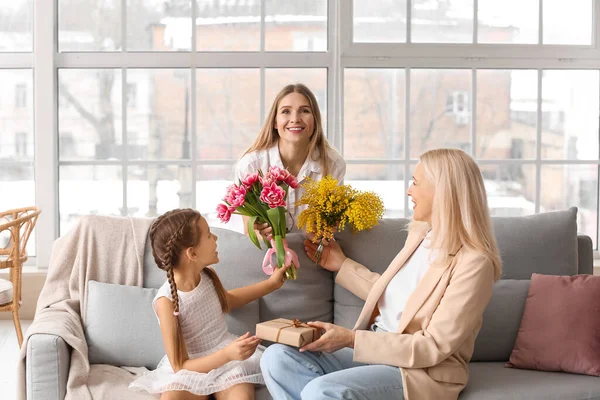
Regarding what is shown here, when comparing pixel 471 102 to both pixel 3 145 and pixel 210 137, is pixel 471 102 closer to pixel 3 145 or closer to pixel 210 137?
pixel 210 137

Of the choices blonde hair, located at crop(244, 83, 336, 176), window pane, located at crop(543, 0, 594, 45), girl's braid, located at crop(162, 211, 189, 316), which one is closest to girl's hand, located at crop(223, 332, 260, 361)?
girl's braid, located at crop(162, 211, 189, 316)

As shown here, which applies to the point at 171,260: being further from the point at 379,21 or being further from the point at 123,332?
the point at 379,21

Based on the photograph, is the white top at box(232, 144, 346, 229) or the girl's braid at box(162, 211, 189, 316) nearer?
the girl's braid at box(162, 211, 189, 316)

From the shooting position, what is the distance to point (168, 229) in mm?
2727

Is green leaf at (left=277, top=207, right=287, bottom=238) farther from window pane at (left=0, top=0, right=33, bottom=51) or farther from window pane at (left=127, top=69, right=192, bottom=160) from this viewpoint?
window pane at (left=0, top=0, right=33, bottom=51)

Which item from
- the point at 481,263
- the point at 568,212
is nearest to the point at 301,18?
the point at 568,212

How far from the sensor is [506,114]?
520 cm

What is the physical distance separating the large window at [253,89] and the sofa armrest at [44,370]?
2574 mm

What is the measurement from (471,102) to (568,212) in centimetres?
215

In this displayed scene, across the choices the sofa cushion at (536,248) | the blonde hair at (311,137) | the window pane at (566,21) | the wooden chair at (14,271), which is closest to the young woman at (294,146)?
the blonde hair at (311,137)

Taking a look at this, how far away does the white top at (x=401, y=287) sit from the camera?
105 inches

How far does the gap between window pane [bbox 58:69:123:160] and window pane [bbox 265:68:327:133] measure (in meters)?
0.97

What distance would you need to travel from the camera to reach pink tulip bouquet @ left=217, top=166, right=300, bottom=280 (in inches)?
109

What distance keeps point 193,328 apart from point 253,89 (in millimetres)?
2627
